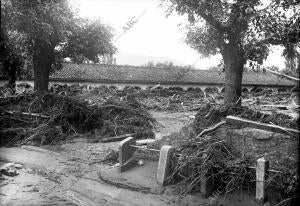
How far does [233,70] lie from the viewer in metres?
12.1

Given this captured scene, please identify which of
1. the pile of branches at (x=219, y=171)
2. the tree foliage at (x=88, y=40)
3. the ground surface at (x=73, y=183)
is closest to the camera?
the pile of branches at (x=219, y=171)

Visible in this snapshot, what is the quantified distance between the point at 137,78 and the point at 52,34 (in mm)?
19858

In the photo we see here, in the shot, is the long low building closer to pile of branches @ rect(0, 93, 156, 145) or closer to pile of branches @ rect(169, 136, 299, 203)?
pile of branches @ rect(0, 93, 156, 145)

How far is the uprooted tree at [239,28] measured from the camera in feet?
34.9

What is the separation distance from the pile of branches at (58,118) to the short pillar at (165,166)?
5.36 meters

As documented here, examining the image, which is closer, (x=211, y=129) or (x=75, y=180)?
(x=75, y=180)

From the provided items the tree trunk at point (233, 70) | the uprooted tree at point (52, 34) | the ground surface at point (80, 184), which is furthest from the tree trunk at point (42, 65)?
the tree trunk at point (233, 70)

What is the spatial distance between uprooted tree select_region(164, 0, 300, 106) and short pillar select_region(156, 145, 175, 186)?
9.89ft

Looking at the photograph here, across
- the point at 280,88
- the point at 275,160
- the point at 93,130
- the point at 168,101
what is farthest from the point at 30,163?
the point at 280,88

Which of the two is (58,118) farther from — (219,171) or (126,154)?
(219,171)

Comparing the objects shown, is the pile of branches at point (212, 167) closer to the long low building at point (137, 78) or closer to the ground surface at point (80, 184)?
the ground surface at point (80, 184)

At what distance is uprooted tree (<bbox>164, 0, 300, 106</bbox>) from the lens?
10.6m

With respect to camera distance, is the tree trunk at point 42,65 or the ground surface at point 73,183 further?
the tree trunk at point 42,65

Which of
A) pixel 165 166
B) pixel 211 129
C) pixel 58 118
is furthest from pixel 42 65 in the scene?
pixel 165 166
